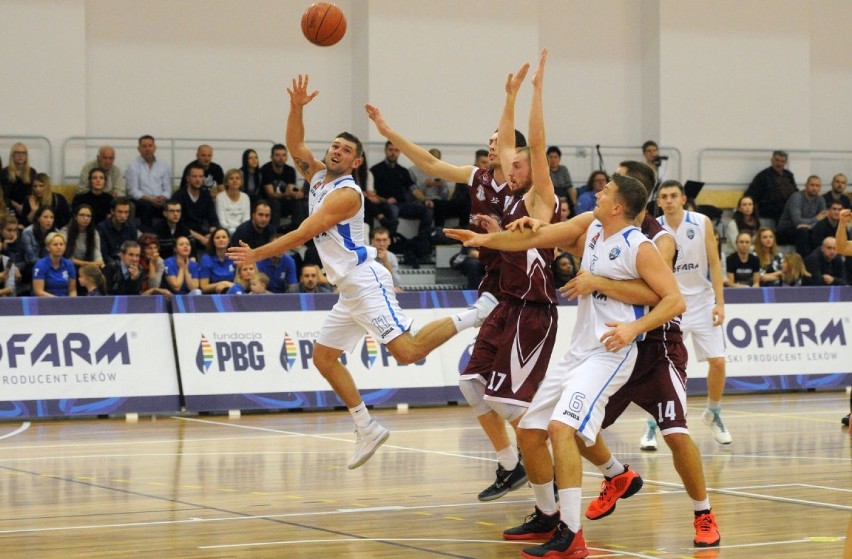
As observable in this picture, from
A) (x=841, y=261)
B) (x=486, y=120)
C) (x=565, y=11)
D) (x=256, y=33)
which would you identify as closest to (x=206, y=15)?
(x=256, y=33)

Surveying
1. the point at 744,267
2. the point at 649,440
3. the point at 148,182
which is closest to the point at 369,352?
the point at 649,440

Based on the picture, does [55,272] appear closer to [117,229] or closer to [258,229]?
[117,229]

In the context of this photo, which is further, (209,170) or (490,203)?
(209,170)

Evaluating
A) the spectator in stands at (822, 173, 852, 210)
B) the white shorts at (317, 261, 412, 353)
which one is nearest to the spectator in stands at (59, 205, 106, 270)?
the white shorts at (317, 261, 412, 353)

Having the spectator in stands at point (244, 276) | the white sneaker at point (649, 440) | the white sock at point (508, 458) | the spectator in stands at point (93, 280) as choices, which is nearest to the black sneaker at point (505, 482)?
the white sock at point (508, 458)

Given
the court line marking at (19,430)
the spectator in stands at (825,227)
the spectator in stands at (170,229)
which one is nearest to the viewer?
the court line marking at (19,430)

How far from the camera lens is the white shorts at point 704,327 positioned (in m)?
11.2

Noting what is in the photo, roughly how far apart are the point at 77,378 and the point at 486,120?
9800 mm

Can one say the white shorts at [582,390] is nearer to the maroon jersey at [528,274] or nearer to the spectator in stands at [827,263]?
the maroon jersey at [528,274]

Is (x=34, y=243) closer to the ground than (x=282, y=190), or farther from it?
closer to the ground

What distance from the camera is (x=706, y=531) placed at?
266 inches

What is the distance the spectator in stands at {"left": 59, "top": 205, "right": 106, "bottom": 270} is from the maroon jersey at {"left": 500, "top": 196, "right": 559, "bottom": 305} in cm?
940

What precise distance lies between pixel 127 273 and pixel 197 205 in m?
2.87

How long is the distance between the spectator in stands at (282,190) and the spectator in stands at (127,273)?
3100mm
